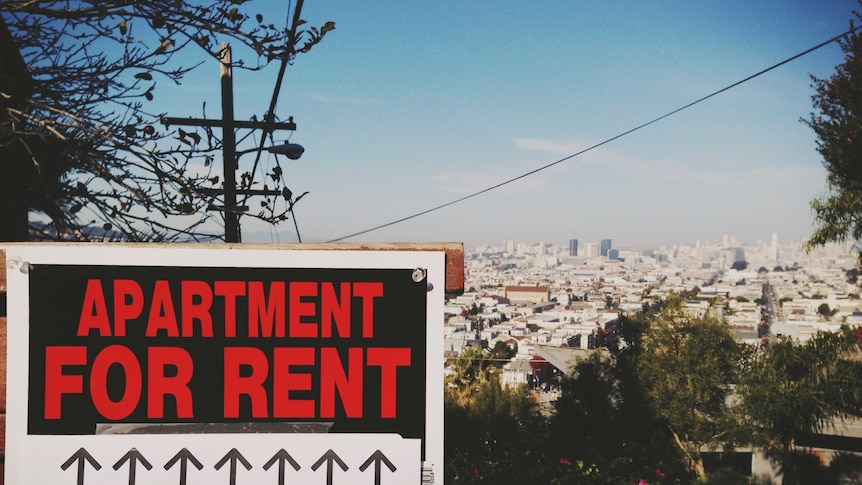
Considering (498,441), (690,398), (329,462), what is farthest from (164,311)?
(690,398)

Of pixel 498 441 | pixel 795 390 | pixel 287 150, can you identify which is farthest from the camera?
pixel 795 390

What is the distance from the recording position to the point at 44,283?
172 cm

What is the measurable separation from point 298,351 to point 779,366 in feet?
37.0

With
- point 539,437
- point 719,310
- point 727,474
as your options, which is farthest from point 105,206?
point 719,310

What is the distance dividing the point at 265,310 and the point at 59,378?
57cm

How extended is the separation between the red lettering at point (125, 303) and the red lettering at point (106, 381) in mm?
54

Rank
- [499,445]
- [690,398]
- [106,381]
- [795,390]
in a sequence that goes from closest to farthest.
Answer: [106,381] → [499,445] → [795,390] → [690,398]

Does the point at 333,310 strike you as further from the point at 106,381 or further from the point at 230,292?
the point at 106,381

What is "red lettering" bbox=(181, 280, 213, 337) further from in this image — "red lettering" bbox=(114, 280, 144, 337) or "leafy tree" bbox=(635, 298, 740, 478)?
"leafy tree" bbox=(635, 298, 740, 478)

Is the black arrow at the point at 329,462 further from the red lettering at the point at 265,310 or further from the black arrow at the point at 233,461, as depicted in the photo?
the red lettering at the point at 265,310

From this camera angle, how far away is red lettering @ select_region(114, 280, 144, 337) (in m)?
1.69

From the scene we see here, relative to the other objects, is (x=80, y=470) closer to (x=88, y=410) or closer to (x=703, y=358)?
(x=88, y=410)

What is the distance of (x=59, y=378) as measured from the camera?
66.8 inches

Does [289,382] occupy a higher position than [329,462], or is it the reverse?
[289,382]
